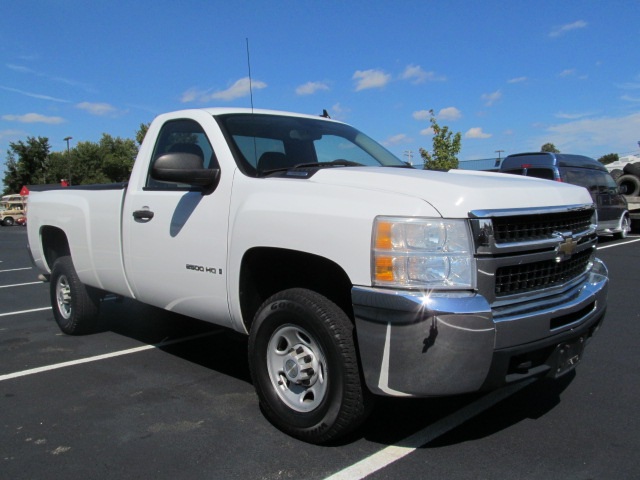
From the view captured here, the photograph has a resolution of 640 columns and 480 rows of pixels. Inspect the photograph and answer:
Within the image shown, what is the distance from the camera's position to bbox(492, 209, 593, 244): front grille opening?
9.10 feet

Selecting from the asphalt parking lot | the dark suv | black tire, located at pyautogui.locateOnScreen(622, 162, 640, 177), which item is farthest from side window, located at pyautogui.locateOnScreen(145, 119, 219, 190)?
black tire, located at pyautogui.locateOnScreen(622, 162, 640, 177)

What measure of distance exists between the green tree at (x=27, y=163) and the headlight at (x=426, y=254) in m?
72.3

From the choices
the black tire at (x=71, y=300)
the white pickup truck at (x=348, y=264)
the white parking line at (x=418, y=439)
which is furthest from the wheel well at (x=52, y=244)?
the white parking line at (x=418, y=439)

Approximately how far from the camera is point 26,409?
3.79 meters

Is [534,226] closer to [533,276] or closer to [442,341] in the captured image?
[533,276]

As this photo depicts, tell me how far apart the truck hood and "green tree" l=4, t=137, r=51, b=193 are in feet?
236

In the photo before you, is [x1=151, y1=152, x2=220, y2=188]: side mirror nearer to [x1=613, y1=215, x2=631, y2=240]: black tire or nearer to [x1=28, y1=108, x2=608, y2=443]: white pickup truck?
[x1=28, y1=108, x2=608, y2=443]: white pickup truck

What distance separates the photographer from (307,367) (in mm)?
3100

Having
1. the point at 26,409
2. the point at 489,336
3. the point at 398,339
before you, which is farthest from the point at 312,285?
the point at 26,409

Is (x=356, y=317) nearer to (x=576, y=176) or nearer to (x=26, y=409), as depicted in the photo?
(x=26, y=409)

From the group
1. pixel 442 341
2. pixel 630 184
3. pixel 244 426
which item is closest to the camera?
pixel 442 341

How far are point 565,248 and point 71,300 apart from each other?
15.3 ft

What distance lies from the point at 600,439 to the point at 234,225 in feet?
8.17

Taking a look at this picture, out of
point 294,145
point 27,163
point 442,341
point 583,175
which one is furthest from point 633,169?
point 27,163
